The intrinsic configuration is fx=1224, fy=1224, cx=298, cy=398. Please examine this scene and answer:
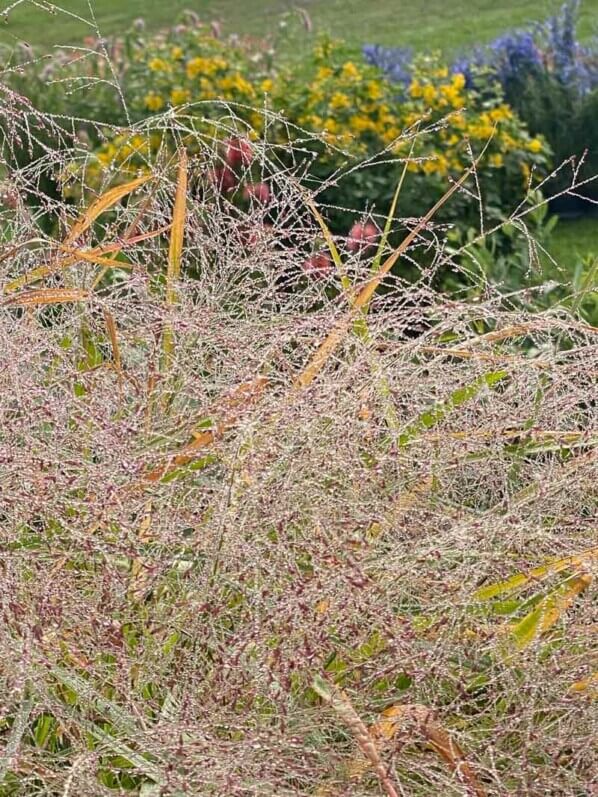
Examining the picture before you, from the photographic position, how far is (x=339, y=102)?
4891 millimetres

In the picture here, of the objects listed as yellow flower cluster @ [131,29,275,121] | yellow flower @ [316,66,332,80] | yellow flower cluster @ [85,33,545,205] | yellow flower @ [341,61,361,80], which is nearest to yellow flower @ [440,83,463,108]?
yellow flower cluster @ [85,33,545,205]

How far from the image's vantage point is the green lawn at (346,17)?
1162cm

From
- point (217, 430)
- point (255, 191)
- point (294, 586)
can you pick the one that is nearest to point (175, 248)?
point (217, 430)

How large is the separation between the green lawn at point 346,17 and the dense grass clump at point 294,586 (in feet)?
32.0

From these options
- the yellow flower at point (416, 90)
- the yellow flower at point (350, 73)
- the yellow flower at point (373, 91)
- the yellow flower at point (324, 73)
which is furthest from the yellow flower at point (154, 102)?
the yellow flower at point (416, 90)

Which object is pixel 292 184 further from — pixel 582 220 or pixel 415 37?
pixel 415 37

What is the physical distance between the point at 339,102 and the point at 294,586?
393 cm

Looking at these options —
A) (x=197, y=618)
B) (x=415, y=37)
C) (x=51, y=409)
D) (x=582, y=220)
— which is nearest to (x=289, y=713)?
(x=197, y=618)

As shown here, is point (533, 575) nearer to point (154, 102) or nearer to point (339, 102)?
point (339, 102)

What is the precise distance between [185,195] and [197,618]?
720 mm

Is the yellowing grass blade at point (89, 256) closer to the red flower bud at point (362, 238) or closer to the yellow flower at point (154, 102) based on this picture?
the red flower bud at point (362, 238)

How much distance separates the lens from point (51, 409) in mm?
1346

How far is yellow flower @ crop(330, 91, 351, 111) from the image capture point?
489 centimetres

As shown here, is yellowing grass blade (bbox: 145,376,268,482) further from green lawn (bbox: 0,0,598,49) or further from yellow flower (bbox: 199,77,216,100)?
green lawn (bbox: 0,0,598,49)
